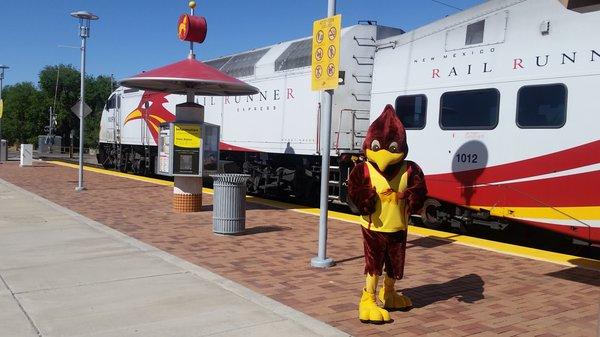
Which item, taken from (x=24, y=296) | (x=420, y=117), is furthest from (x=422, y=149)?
(x=24, y=296)

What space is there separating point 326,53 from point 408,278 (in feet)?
A: 9.21

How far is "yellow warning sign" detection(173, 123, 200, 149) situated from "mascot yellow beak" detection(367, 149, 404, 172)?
701 centimetres

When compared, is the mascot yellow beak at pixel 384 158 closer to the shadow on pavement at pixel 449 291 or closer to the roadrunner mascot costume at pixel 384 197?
the roadrunner mascot costume at pixel 384 197

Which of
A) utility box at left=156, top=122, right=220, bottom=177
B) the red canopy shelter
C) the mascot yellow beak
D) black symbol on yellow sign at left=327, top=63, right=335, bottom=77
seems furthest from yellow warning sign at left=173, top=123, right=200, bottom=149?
the mascot yellow beak

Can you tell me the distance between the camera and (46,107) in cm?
7100

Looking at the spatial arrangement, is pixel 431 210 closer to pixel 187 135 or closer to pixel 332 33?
pixel 332 33

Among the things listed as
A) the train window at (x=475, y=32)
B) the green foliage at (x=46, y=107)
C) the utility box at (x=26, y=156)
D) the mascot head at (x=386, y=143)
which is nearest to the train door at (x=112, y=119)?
the utility box at (x=26, y=156)

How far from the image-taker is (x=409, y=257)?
7.62 metres

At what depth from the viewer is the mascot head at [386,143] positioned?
503 centimetres

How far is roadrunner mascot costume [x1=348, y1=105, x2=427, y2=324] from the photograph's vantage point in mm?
5004

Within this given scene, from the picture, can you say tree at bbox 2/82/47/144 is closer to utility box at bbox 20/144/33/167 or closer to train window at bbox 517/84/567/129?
utility box at bbox 20/144/33/167

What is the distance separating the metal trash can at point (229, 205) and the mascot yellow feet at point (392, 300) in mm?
4058

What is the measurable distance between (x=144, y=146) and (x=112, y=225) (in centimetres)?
1290

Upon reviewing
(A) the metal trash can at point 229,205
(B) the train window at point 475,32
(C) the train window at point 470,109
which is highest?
(B) the train window at point 475,32
